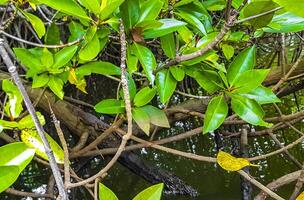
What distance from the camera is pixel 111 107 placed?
0.98 meters

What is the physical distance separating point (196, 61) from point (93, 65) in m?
0.24

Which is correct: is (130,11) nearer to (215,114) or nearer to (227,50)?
(215,114)

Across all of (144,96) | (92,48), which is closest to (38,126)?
(92,48)

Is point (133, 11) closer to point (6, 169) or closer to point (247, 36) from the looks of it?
point (6, 169)

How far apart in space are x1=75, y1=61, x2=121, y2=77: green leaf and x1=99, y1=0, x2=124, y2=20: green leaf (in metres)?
0.21

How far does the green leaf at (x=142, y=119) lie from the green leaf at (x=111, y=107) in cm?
3

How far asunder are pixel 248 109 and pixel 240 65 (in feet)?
0.31

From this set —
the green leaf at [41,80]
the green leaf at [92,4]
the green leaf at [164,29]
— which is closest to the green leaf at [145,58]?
the green leaf at [164,29]

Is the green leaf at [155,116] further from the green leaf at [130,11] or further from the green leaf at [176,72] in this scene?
the green leaf at [130,11]

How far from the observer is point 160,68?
935mm

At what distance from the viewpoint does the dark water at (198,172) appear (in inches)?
72.5

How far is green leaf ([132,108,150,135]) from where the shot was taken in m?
0.93

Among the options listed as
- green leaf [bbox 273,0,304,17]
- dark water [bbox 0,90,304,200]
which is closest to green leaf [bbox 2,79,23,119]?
green leaf [bbox 273,0,304,17]

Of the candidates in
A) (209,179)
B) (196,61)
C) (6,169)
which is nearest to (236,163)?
(196,61)
